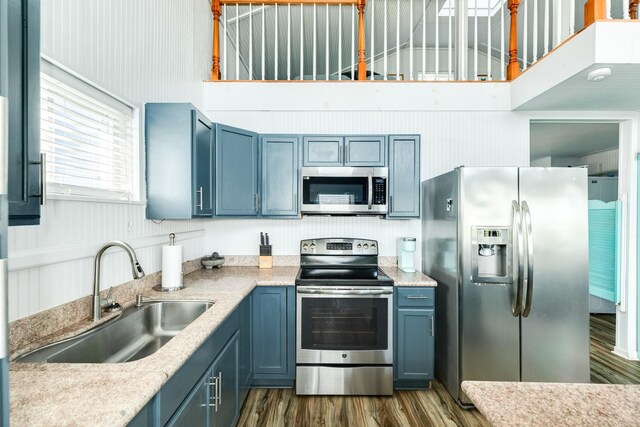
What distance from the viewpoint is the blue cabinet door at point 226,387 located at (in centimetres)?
163

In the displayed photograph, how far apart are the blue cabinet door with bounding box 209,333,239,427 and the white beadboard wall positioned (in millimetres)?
752

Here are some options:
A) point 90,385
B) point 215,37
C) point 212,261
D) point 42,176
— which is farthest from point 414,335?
point 215,37

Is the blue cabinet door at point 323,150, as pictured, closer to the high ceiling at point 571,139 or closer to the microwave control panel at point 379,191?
the microwave control panel at point 379,191

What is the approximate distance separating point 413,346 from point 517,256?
3.45 ft

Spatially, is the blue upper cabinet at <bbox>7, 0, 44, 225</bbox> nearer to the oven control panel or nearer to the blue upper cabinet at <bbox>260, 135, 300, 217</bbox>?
Answer: the blue upper cabinet at <bbox>260, 135, 300, 217</bbox>

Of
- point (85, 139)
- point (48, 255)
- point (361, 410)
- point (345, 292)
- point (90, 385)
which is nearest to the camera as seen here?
point (90, 385)

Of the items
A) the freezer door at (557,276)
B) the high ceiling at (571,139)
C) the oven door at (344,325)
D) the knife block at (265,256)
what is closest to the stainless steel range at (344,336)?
the oven door at (344,325)

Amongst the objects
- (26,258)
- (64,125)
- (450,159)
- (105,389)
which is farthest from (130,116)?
(450,159)

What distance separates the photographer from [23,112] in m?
0.81

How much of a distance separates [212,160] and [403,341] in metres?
2.11

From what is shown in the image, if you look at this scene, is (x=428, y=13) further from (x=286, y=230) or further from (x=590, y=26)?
(x=286, y=230)

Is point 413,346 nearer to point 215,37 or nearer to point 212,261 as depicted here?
point 212,261

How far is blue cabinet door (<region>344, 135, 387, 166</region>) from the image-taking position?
2.92 meters

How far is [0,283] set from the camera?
544mm
